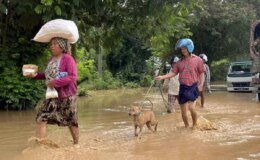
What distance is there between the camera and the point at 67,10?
11375mm

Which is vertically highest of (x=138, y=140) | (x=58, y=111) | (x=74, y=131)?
(x=58, y=111)

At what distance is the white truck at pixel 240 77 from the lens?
21612 mm

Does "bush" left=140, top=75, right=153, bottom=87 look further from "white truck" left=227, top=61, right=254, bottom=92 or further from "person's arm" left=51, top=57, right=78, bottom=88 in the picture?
"person's arm" left=51, top=57, right=78, bottom=88

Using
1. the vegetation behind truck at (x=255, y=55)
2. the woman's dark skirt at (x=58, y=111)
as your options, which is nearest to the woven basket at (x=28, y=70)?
the woman's dark skirt at (x=58, y=111)

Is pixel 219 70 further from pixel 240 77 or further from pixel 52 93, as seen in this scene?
pixel 52 93

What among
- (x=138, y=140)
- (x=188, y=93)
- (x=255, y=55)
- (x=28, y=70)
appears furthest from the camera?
(x=255, y=55)

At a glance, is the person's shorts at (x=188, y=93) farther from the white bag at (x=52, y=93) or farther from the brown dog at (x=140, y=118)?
the white bag at (x=52, y=93)

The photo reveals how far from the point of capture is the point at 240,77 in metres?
21.8

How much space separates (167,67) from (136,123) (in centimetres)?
847

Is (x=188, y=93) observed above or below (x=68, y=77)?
below

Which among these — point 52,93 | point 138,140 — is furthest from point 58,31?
point 138,140

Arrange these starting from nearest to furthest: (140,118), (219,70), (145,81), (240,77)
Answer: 1. (140,118)
2. (240,77)
3. (145,81)
4. (219,70)

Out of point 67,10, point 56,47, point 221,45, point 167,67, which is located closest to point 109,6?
point 67,10

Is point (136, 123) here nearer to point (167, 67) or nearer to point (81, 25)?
point (81, 25)
